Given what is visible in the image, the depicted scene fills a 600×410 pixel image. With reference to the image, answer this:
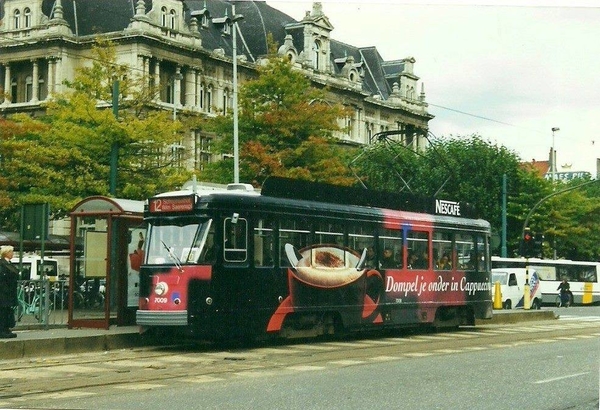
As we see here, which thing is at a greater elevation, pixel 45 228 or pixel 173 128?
pixel 173 128

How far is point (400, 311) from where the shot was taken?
23625 mm

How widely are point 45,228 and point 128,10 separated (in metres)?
34.5

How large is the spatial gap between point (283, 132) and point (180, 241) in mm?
21370

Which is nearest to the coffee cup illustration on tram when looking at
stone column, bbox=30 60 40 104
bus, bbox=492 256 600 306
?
stone column, bbox=30 60 40 104

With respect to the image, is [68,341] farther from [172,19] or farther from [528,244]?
[172,19]

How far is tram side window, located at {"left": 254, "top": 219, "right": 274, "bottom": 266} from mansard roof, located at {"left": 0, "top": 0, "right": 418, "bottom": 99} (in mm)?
7926

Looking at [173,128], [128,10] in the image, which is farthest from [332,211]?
[128,10]

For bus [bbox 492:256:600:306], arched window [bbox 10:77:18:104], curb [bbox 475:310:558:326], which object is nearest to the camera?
curb [bbox 475:310:558:326]

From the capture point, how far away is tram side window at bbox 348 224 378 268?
22000 mm

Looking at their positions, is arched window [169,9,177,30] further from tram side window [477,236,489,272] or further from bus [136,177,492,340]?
bus [136,177,492,340]

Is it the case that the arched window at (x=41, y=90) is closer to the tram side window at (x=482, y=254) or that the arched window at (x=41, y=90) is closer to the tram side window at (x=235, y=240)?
the tram side window at (x=482, y=254)

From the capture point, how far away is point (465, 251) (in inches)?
1039

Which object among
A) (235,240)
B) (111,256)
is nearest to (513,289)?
(111,256)

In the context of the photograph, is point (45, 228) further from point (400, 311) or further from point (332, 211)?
point (400, 311)
